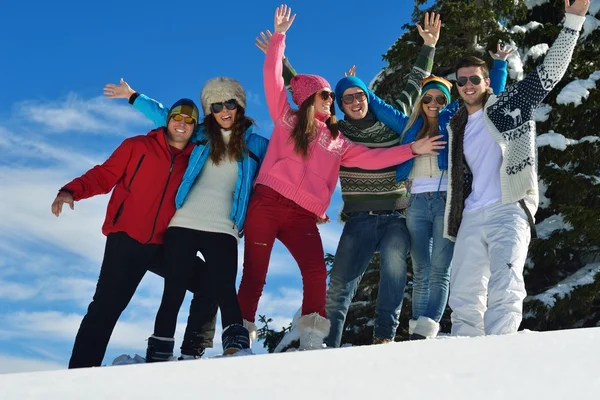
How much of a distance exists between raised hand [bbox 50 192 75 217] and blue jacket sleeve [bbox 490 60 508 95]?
3.28 m

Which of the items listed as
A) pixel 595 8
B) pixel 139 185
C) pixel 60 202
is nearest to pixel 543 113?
pixel 595 8

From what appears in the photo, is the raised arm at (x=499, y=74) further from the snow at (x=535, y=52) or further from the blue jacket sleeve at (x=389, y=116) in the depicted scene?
the snow at (x=535, y=52)

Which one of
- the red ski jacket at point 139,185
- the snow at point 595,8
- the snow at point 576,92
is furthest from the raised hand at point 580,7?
the snow at point 595,8

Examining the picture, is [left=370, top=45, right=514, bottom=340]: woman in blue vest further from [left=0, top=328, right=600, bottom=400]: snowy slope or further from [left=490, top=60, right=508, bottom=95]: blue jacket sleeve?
[left=0, top=328, right=600, bottom=400]: snowy slope

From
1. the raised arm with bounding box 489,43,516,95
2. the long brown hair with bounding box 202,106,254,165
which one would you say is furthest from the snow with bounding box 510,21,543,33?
the long brown hair with bounding box 202,106,254,165

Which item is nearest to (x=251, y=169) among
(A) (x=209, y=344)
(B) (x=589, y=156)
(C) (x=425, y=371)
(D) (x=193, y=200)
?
(D) (x=193, y=200)

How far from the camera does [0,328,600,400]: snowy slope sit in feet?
8.26

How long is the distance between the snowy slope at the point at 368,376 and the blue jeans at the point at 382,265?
5.94ft

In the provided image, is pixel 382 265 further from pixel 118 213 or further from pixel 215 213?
pixel 118 213

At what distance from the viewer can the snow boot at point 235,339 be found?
427 centimetres

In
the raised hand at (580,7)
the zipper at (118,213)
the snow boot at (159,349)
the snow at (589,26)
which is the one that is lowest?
the snow boot at (159,349)

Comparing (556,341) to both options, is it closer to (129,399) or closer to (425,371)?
(425,371)

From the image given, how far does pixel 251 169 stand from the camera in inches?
195

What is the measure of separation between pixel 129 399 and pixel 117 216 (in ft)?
8.01
